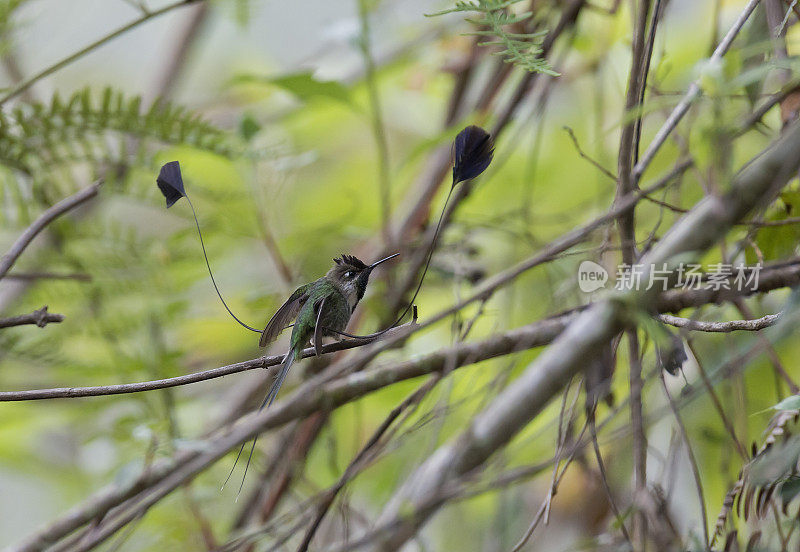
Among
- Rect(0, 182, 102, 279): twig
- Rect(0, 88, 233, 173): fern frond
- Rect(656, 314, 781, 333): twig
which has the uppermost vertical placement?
Rect(0, 88, 233, 173): fern frond

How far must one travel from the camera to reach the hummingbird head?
30.3 inches

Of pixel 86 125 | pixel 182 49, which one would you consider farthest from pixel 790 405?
pixel 182 49

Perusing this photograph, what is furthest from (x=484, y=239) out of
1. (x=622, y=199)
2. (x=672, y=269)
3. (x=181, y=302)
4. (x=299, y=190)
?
(x=672, y=269)

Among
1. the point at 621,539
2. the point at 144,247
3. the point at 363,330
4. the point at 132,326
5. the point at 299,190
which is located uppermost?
the point at 299,190

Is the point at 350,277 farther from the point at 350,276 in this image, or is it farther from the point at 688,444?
the point at 688,444

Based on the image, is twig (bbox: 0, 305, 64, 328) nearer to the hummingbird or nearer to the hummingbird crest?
the hummingbird

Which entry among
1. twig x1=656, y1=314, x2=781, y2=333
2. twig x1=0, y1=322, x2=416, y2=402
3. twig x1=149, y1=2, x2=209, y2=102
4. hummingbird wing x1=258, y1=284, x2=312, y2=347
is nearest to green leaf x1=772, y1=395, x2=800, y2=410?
twig x1=656, y1=314, x2=781, y2=333

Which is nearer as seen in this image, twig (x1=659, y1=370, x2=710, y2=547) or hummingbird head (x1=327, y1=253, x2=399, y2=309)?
twig (x1=659, y1=370, x2=710, y2=547)

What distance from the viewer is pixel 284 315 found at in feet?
2.49

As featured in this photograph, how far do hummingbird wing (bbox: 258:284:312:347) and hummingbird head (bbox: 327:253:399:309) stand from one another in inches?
1.3

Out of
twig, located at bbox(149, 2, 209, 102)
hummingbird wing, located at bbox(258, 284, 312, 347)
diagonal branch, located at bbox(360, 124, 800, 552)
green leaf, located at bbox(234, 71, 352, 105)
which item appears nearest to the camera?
diagonal branch, located at bbox(360, 124, 800, 552)

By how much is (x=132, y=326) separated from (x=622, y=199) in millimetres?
1145

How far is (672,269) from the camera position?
56cm

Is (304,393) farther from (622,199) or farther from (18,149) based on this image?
(18,149)
